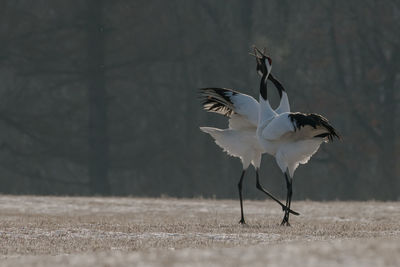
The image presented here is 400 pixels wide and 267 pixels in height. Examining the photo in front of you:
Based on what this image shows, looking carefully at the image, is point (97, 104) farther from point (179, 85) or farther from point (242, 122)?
point (242, 122)

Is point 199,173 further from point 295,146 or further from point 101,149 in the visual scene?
point 295,146

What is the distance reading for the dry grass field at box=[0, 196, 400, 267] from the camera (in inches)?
291

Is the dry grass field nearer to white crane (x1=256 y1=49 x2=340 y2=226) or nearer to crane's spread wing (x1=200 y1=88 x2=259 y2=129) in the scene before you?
white crane (x1=256 y1=49 x2=340 y2=226)

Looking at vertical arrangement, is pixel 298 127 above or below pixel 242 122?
below

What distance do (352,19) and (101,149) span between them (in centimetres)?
1035

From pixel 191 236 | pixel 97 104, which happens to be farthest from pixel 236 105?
pixel 97 104

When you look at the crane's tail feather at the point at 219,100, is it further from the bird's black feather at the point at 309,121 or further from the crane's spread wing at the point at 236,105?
the bird's black feather at the point at 309,121

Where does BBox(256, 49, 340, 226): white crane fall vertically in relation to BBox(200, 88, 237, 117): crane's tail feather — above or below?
below

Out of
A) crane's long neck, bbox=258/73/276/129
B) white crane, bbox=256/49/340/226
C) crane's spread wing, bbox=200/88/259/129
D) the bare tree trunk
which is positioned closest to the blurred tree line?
the bare tree trunk

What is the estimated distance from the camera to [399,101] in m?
36.3

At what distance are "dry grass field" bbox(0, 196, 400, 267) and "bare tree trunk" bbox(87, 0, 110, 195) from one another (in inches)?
610

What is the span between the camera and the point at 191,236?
38.8 ft

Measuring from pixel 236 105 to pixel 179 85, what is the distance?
24.9m

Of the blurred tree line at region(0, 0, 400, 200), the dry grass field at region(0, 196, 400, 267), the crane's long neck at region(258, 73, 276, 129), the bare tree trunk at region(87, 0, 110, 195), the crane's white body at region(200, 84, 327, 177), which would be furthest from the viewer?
the bare tree trunk at region(87, 0, 110, 195)
